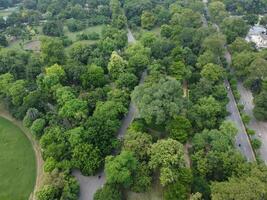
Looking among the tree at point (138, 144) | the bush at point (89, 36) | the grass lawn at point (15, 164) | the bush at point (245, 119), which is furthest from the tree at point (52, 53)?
the bush at point (245, 119)

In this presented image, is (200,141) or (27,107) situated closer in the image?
(200,141)

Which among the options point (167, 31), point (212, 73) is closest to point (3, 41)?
point (167, 31)

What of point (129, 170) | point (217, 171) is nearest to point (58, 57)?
point (129, 170)

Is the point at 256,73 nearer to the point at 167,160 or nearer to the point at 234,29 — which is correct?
the point at 234,29

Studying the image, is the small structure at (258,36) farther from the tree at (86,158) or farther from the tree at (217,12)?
the tree at (86,158)

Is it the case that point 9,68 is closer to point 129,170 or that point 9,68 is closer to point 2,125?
point 2,125

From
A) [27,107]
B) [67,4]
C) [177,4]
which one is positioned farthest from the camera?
[67,4]
